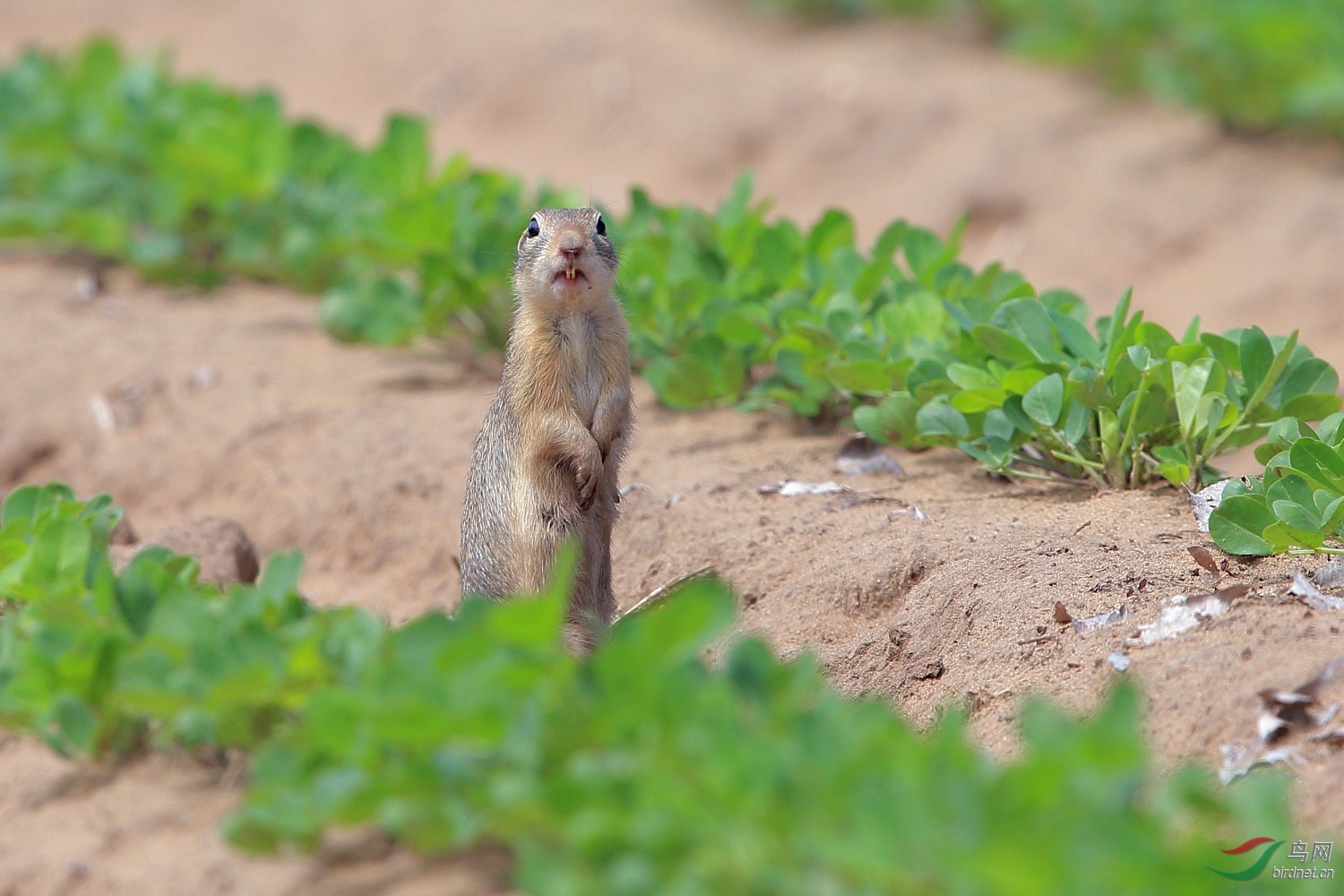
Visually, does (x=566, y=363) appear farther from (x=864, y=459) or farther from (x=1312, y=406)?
(x=1312, y=406)

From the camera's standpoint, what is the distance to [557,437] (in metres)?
4.09

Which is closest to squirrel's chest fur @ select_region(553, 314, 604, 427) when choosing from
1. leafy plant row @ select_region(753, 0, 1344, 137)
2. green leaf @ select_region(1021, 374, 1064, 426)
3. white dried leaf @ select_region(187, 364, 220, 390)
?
green leaf @ select_region(1021, 374, 1064, 426)

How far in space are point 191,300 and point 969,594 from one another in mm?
4582

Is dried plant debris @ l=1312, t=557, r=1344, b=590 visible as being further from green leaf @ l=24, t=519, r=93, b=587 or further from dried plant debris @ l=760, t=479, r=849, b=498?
green leaf @ l=24, t=519, r=93, b=587

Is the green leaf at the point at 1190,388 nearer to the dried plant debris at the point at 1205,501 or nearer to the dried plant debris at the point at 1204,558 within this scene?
the dried plant debris at the point at 1205,501

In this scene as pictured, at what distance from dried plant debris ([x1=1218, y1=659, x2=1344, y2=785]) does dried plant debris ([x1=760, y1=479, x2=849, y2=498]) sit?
183 centimetres

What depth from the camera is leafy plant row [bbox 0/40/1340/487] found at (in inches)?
166

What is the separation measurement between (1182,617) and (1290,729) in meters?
0.53

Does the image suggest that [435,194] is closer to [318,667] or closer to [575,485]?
[575,485]

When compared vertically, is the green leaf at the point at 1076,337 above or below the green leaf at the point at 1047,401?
above

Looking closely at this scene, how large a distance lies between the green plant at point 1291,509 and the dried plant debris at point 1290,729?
0.60 meters

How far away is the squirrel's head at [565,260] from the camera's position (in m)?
4.13

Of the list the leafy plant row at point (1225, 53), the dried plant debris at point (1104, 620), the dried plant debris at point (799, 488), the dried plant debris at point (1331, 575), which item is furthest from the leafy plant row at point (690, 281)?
the leafy plant row at point (1225, 53)

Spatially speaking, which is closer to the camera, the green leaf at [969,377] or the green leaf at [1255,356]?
the green leaf at [1255,356]
